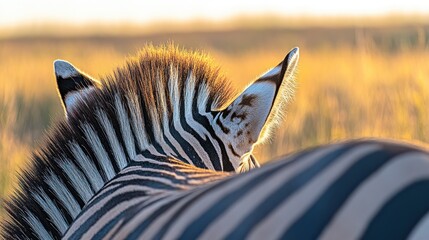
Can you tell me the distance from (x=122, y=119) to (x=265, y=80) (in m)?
0.40

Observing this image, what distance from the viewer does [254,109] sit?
101 inches

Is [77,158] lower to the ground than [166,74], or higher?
lower

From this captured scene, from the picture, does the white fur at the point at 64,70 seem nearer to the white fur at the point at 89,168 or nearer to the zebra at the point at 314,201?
the white fur at the point at 89,168

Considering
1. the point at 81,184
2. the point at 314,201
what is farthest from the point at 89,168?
the point at 314,201

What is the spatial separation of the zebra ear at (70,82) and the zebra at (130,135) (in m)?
0.23

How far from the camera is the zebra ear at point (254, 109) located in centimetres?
253

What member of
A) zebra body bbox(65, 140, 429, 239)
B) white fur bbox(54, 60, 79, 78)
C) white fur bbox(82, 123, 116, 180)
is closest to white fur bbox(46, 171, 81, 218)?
white fur bbox(82, 123, 116, 180)

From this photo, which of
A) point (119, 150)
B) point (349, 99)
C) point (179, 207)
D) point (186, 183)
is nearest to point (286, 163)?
point (179, 207)

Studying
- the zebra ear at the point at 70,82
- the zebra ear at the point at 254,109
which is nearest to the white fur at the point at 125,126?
the zebra ear at the point at 254,109

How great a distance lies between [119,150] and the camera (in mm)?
2467

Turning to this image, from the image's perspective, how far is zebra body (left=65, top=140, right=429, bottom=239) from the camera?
1.36m

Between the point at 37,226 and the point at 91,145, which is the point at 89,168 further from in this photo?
the point at 37,226

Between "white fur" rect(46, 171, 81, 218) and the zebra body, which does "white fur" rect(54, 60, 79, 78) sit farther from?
the zebra body

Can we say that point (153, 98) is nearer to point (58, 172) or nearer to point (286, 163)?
point (58, 172)
